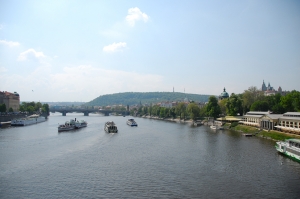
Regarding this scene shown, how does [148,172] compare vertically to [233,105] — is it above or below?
below

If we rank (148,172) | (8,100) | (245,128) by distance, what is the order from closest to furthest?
(148,172) → (245,128) → (8,100)

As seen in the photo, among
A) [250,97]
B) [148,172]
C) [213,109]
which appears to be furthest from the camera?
[250,97]

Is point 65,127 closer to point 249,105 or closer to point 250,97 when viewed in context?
point 249,105

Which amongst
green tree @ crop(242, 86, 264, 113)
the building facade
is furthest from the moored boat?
green tree @ crop(242, 86, 264, 113)

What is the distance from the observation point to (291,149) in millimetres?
34562

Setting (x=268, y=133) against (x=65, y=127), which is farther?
(x=65, y=127)

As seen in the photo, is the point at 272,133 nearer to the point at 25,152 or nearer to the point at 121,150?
the point at 121,150

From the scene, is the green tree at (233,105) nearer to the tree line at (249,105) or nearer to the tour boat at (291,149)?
the tree line at (249,105)

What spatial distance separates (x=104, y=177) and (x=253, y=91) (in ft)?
283

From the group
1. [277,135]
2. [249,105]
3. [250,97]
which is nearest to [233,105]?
[249,105]

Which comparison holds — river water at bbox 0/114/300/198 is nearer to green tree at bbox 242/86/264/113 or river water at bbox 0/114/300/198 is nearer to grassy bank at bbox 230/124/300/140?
grassy bank at bbox 230/124/300/140

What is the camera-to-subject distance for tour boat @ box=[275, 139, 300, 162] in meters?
33.4

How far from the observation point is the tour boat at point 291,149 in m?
33.4

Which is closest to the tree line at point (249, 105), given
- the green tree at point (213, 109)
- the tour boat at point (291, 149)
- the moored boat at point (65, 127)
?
the green tree at point (213, 109)
